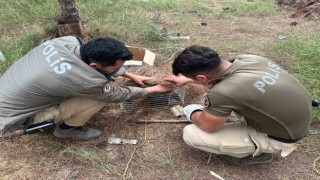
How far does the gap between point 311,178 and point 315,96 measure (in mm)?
1218

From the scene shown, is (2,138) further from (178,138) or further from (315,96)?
(315,96)

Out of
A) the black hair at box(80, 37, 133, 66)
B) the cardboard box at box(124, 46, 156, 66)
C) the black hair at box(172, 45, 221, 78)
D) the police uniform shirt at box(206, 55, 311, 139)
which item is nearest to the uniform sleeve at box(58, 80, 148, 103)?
the black hair at box(80, 37, 133, 66)

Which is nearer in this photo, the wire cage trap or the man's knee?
the man's knee

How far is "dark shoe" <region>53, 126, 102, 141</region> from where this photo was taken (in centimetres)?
313

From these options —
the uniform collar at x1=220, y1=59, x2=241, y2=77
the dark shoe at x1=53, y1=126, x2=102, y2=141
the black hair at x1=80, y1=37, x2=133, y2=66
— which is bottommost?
the dark shoe at x1=53, y1=126, x2=102, y2=141

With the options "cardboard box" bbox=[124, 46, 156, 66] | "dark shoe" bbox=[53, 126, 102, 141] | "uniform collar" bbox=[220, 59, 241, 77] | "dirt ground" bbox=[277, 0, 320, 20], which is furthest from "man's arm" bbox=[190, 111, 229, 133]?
"dirt ground" bbox=[277, 0, 320, 20]

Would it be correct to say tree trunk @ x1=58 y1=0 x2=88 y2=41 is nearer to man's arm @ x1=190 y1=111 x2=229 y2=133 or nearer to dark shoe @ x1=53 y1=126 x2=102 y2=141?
dark shoe @ x1=53 y1=126 x2=102 y2=141

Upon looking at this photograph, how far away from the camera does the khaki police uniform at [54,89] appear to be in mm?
2623

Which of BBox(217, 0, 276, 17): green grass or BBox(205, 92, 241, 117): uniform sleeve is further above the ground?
BBox(205, 92, 241, 117): uniform sleeve

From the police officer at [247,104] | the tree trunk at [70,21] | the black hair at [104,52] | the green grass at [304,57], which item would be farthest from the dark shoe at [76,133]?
the green grass at [304,57]

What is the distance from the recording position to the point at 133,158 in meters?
2.97

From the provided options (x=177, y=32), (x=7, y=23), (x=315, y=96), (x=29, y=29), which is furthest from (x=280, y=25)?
(x=7, y=23)

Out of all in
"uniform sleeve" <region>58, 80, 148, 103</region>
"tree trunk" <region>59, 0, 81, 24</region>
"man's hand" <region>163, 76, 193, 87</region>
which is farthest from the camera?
"tree trunk" <region>59, 0, 81, 24</region>

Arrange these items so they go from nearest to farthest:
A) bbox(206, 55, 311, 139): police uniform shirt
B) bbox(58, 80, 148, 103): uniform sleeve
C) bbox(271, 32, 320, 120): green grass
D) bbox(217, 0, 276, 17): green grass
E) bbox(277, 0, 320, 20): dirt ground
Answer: bbox(206, 55, 311, 139): police uniform shirt, bbox(58, 80, 148, 103): uniform sleeve, bbox(271, 32, 320, 120): green grass, bbox(277, 0, 320, 20): dirt ground, bbox(217, 0, 276, 17): green grass
